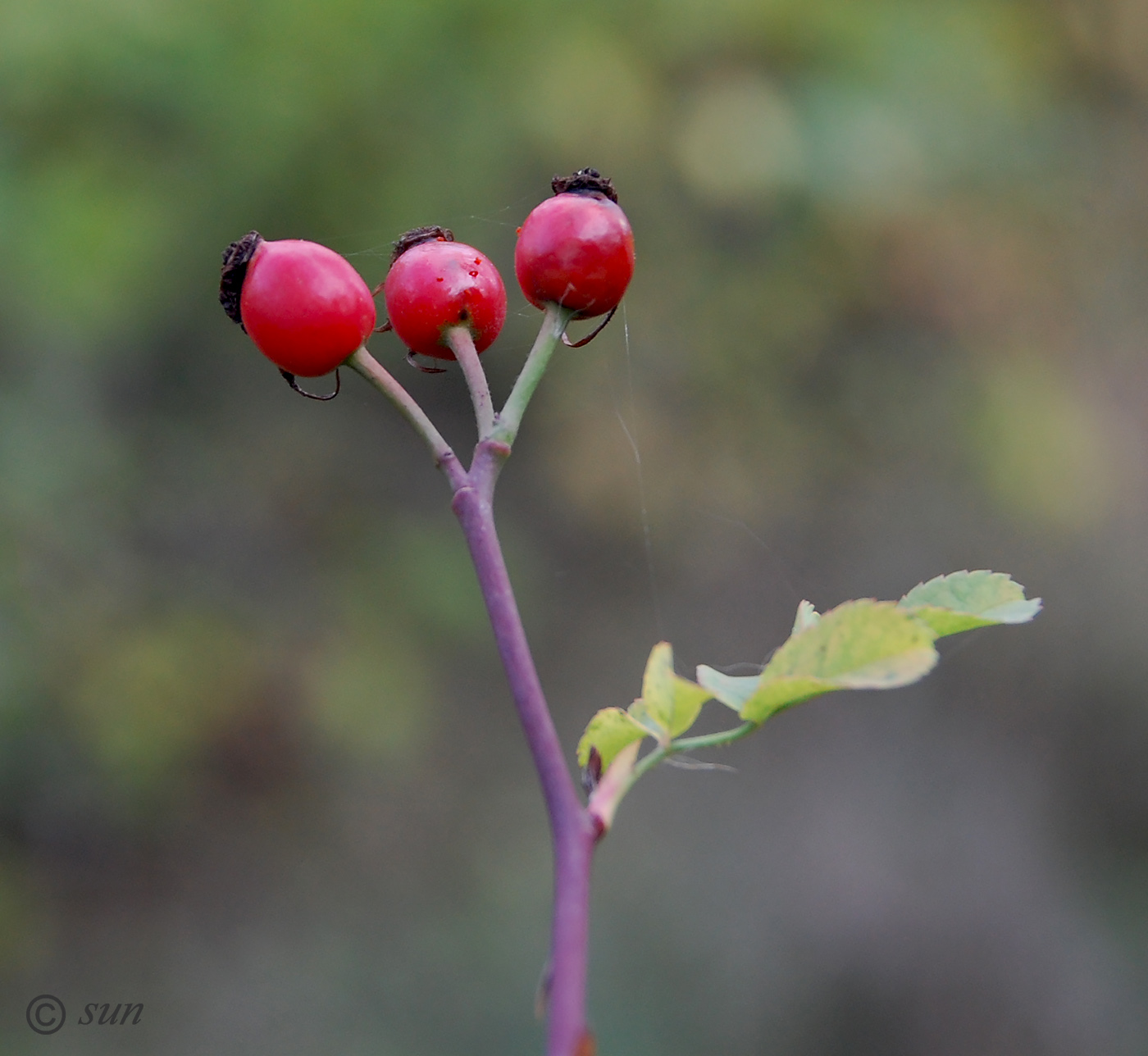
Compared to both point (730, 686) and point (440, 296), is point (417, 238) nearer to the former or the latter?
point (440, 296)

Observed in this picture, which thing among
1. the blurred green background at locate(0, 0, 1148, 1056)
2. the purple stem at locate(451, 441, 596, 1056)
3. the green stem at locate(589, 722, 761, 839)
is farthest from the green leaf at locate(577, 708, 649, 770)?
the blurred green background at locate(0, 0, 1148, 1056)

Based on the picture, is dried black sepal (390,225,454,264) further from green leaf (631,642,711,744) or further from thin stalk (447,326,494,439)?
green leaf (631,642,711,744)

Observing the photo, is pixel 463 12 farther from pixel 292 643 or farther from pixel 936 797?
pixel 936 797

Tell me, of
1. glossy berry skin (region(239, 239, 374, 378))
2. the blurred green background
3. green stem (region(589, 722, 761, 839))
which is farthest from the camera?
the blurred green background

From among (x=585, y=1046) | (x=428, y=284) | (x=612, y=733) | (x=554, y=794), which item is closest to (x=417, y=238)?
(x=428, y=284)

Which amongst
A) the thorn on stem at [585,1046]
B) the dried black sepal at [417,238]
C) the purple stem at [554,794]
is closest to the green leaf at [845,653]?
the purple stem at [554,794]

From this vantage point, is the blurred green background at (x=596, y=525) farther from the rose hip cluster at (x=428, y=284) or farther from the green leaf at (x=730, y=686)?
the green leaf at (x=730, y=686)

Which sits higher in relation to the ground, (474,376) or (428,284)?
(428,284)
